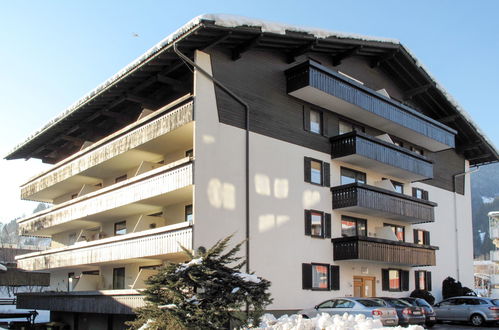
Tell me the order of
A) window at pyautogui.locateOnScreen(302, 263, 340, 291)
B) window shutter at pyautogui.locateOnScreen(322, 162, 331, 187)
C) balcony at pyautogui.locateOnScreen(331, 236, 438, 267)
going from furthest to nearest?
window shutter at pyautogui.locateOnScreen(322, 162, 331, 187), balcony at pyautogui.locateOnScreen(331, 236, 438, 267), window at pyautogui.locateOnScreen(302, 263, 340, 291)

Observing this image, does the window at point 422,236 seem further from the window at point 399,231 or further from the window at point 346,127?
the window at point 346,127

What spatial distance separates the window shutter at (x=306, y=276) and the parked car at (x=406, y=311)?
375cm

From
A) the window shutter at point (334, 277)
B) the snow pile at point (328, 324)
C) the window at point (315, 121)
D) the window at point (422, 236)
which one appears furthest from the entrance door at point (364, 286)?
the snow pile at point (328, 324)

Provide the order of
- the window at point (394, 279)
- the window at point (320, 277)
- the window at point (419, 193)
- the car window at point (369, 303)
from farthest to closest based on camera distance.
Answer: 1. the window at point (419, 193)
2. the window at point (394, 279)
3. the window at point (320, 277)
4. the car window at point (369, 303)

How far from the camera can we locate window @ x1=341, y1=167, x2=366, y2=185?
31172 mm

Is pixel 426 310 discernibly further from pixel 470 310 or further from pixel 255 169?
pixel 255 169

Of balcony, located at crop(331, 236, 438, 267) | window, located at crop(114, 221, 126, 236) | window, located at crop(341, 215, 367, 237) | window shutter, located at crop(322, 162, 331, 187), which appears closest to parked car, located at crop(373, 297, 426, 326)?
balcony, located at crop(331, 236, 438, 267)

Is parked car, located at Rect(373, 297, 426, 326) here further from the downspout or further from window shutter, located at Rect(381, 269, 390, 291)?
window shutter, located at Rect(381, 269, 390, 291)

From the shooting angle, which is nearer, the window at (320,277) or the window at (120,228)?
the window at (320,277)

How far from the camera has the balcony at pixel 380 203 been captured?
29.1 meters

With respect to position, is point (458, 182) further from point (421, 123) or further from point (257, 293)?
point (257, 293)

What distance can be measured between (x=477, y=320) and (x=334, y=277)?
288 inches

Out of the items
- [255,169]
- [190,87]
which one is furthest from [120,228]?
[190,87]

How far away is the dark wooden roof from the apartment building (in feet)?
0.32
